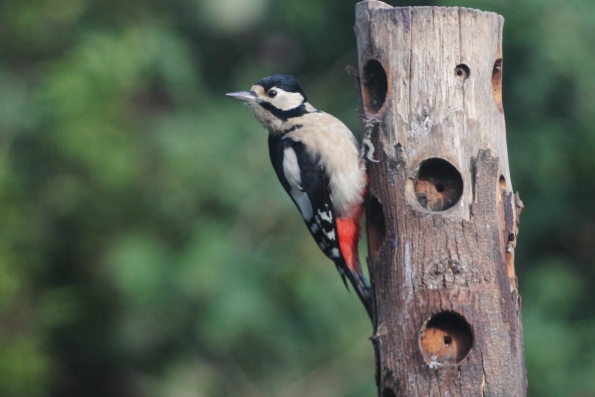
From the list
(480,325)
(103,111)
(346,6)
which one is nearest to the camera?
(480,325)

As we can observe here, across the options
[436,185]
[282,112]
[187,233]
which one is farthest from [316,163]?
[187,233]

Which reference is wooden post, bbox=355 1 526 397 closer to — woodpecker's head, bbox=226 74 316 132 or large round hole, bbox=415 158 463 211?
large round hole, bbox=415 158 463 211

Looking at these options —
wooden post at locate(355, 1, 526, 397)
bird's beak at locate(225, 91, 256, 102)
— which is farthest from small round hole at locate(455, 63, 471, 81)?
bird's beak at locate(225, 91, 256, 102)

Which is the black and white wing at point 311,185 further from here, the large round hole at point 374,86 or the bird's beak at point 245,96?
the large round hole at point 374,86

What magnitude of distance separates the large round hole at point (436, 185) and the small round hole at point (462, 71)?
34cm

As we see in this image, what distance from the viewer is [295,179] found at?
15.4 ft

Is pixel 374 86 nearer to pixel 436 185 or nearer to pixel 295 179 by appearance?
pixel 436 185

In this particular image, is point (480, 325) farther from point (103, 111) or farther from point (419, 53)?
point (103, 111)

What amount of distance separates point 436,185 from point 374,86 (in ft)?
1.76

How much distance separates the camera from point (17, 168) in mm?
7180

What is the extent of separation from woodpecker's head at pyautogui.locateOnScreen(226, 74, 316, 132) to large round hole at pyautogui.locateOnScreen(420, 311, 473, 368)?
5.43 feet

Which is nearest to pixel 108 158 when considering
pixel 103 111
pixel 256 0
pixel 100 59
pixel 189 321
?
pixel 103 111

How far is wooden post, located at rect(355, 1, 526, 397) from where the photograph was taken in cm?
336

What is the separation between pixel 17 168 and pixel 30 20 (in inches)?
61.4
